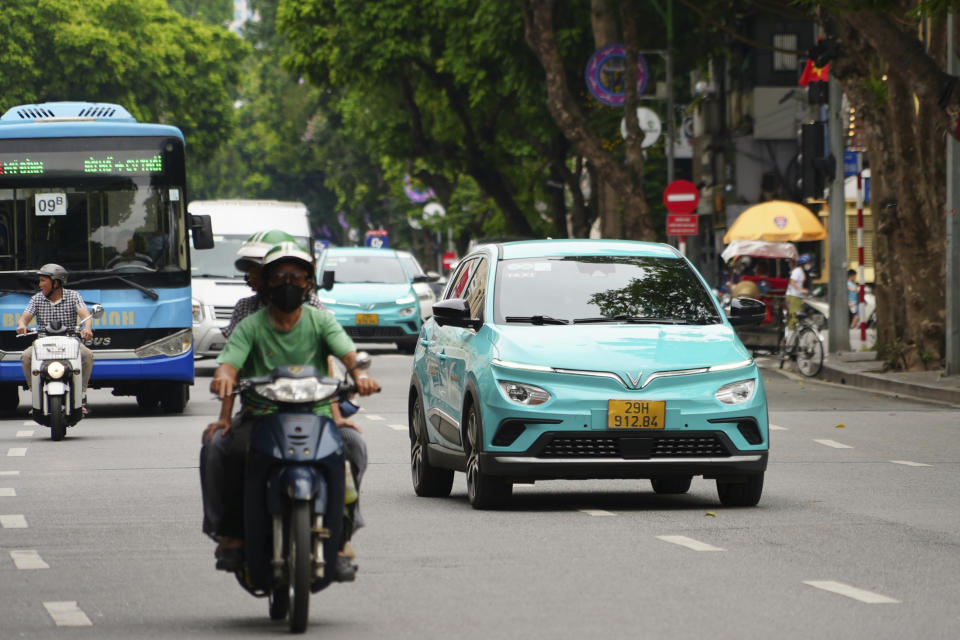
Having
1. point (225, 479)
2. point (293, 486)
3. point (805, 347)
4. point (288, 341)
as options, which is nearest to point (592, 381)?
point (288, 341)

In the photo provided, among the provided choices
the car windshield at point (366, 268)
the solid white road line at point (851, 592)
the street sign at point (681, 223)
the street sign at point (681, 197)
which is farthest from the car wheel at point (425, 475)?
the street sign at point (681, 197)

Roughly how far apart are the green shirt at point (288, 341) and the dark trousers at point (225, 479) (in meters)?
0.15

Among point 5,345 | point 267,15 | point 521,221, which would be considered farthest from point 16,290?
point 267,15

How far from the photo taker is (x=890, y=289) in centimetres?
2784

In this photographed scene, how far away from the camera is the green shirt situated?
7.75 m

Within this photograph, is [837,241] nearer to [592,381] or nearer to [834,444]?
[834,444]

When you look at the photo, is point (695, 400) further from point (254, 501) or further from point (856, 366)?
point (856, 366)

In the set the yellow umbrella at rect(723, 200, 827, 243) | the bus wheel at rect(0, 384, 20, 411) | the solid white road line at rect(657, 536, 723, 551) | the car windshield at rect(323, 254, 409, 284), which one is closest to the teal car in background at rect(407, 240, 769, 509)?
the solid white road line at rect(657, 536, 723, 551)

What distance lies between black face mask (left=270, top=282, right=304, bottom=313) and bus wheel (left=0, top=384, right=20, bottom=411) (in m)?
14.8

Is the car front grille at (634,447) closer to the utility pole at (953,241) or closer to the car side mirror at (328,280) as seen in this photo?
the utility pole at (953,241)

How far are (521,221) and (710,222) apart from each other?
1247 centimetres

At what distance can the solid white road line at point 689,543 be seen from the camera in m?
9.89

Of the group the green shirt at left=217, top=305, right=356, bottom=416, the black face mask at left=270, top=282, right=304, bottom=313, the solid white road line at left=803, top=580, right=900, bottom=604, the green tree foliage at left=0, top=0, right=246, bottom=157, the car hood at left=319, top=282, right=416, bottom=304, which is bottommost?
the solid white road line at left=803, top=580, right=900, bottom=604

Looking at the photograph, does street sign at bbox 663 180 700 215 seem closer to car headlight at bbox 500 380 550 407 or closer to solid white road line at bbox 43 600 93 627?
car headlight at bbox 500 380 550 407
